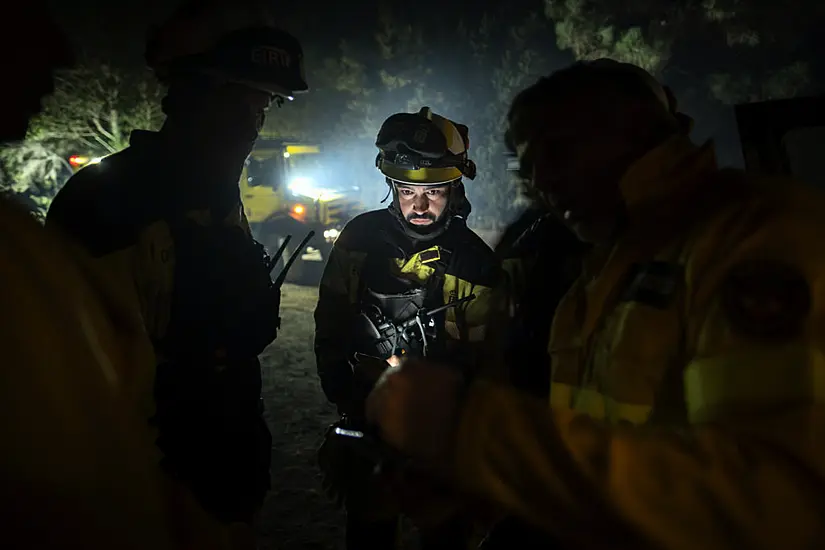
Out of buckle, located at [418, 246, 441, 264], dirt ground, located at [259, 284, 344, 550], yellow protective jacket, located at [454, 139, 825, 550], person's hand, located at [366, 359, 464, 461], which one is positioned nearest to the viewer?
yellow protective jacket, located at [454, 139, 825, 550]

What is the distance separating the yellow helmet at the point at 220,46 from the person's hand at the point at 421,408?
178 cm

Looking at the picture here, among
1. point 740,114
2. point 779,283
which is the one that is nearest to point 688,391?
point 779,283

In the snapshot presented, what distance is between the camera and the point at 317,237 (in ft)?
46.4

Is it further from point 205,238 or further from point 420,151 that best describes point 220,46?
point 420,151

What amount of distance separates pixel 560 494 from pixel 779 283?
1.64 feet

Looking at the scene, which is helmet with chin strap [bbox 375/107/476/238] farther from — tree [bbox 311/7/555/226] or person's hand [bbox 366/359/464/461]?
tree [bbox 311/7/555/226]

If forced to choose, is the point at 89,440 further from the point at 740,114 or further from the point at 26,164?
the point at 26,164

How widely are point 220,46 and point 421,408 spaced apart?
1961 millimetres

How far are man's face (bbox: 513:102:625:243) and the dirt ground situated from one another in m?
3.25

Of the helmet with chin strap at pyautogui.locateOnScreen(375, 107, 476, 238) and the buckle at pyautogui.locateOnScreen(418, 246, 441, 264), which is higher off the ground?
the helmet with chin strap at pyautogui.locateOnScreen(375, 107, 476, 238)

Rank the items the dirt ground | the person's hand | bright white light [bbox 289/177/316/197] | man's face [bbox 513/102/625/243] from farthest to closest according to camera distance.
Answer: bright white light [bbox 289/177/316/197]
the dirt ground
man's face [bbox 513/102/625/243]
the person's hand

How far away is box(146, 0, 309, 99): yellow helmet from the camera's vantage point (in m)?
2.35

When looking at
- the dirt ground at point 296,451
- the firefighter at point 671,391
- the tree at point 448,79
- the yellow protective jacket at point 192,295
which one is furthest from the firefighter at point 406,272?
the tree at point 448,79

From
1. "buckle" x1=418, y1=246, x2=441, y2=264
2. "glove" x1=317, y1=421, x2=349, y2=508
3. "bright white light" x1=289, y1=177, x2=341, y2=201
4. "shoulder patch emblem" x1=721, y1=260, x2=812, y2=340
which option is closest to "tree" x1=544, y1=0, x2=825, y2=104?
"bright white light" x1=289, y1=177, x2=341, y2=201
